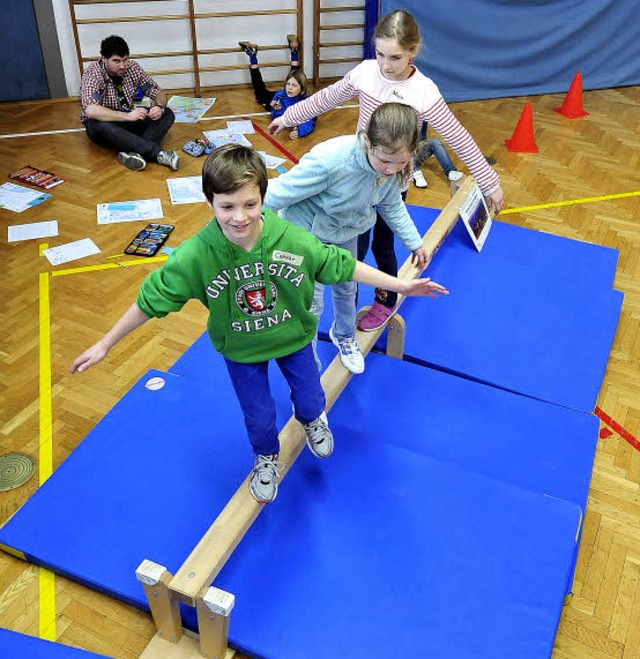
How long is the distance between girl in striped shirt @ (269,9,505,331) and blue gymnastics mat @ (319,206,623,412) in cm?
42

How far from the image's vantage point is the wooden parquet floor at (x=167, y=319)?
224 centimetres

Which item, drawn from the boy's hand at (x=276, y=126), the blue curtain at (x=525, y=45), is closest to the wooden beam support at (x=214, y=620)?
the boy's hand at (x=276, y=126)

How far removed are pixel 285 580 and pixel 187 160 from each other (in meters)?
3.53

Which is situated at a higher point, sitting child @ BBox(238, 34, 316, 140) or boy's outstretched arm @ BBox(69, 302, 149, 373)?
boy's outstretched arm @ BBox(69, 302, 149, 373)

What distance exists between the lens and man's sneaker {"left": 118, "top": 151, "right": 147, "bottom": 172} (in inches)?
189

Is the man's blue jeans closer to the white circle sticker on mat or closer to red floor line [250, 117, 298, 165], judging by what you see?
red floor line [250, 117, 298, 165]

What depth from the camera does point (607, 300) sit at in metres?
3.49

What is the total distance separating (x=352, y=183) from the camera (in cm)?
217

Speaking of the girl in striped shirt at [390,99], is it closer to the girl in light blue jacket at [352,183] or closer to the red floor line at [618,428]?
the girl in light blue jacket at [352,183]

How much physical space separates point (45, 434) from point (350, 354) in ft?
4.18

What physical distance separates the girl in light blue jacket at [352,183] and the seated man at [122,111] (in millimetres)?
2736

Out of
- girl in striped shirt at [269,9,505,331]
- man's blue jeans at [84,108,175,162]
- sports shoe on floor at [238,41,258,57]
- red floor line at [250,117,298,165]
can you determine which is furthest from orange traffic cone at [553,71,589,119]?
man's blue jeans at [84,108,175,162]

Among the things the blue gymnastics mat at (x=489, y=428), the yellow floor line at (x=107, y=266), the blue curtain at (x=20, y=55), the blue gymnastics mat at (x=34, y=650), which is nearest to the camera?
the blue gymnastics mat at (x=34, y=650)

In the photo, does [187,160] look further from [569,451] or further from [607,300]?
[569,451]
